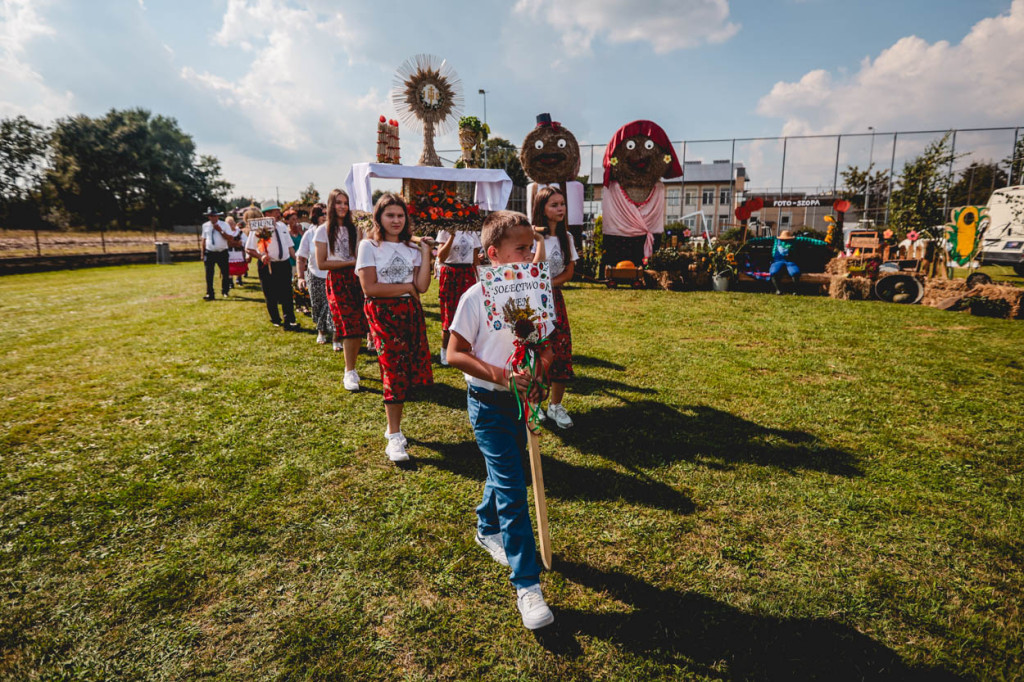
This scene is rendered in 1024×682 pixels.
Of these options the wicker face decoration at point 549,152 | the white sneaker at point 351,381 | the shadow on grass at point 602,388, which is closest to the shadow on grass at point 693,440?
the shadow on grass at point 602,388

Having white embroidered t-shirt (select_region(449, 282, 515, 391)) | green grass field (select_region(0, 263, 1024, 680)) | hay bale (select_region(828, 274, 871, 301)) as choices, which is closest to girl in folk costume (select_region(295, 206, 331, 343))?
green grass field (select_region(0, 263, 1024, 680))

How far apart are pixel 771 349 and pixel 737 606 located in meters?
5.16

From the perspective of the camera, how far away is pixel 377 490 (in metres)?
3.42

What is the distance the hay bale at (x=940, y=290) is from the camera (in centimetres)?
930

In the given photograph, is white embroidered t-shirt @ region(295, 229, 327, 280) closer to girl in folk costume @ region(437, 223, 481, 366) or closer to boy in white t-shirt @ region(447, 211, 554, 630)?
girl in folk costume @ region(437, 223, 481, 366)

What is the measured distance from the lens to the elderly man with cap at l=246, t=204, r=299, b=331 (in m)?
7.79

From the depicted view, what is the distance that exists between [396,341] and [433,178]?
3.36 meters

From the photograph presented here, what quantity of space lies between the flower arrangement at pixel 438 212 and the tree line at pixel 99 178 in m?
24.9

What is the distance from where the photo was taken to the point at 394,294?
379 cm

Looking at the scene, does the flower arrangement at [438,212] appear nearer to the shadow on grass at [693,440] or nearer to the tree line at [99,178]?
the shadow on grass at [693,440]

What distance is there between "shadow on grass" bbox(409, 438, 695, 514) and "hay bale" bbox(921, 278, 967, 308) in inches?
382

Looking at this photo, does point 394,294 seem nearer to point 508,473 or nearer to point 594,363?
point 508,473

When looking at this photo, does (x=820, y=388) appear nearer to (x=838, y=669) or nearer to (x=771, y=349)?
(x=771, y=349)

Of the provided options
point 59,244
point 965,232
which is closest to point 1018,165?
point 965,232
